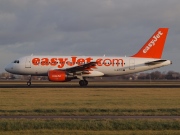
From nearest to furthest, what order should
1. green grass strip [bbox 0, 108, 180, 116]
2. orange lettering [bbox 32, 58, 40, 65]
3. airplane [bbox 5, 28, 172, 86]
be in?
green grass strip [bbox 0, 108, 180, 116] < airplane [bbox 5, 28, 172, 86] < orange lettering [bbox 32, 58, 40, 65]

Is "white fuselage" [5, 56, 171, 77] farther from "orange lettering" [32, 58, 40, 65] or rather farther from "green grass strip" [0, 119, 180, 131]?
"green grass strip" [0, 119, 180, 131]

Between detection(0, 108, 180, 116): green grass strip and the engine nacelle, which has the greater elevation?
the engine nacelle

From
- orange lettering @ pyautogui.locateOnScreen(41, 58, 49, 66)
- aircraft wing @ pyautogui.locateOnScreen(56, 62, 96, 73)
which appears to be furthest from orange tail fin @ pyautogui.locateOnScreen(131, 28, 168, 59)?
orange lettering @ pyautogui.locateOnScreen(41, 58, 49, 66)

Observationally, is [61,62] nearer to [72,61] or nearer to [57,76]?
[72,61]

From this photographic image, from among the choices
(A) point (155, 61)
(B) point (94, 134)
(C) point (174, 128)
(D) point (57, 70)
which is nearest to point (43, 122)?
(B) point (94, 134)

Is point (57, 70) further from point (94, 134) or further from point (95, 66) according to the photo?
point (94, 134)

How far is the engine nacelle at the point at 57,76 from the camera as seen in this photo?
49906 millimetres

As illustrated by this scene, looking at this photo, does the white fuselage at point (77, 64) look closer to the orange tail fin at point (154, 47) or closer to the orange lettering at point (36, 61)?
the orange lettering at point (36, 61)

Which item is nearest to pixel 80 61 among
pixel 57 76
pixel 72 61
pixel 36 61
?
pixel 72 61

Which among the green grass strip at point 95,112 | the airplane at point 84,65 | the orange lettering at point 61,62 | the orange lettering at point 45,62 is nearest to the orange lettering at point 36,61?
the airplane at point 84,65

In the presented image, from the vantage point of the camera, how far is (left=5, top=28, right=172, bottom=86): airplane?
5153 cm

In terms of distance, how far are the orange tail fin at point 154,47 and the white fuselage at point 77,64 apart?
110cm

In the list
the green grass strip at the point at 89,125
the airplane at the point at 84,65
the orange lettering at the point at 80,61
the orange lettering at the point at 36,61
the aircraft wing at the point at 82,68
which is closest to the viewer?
the green grass strip at the point at 89,125

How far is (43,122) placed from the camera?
17.3 metres
